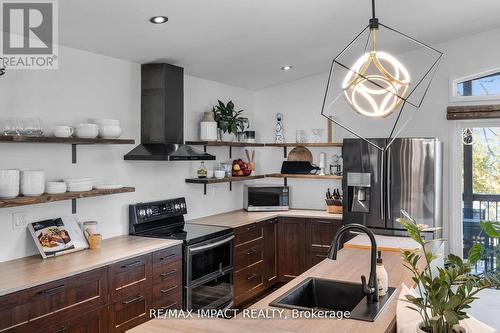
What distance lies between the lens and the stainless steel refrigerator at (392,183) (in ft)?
15.9

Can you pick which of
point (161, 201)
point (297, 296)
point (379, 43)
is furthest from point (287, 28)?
point (297, 296)

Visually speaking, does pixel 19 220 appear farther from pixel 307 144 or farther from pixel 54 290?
pixel 307 144

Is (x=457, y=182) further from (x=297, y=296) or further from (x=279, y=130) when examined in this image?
(x=297, y=296)

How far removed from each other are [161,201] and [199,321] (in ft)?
8.57

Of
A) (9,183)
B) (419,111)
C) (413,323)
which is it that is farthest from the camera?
(419,111)

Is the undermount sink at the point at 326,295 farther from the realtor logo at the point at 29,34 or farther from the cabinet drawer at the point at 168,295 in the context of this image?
the realtor logo at the point at 29,34

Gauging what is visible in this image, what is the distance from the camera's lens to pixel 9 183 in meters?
3.02

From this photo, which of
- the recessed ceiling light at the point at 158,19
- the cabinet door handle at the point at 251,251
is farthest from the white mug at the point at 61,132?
the cabinet door handle at the point at 251,251

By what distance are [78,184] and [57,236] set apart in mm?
408

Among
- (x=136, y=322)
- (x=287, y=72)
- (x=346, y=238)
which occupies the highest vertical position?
(x=287, y=72)

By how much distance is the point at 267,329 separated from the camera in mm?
1960

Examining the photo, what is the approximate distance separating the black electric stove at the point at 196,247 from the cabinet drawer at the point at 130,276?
0.45 m

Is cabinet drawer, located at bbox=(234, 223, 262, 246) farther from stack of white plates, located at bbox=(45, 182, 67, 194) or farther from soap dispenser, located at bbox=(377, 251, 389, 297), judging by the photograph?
soap dispenser, located at bbox=(377, 251, 389, 297)

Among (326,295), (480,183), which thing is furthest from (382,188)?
(326,295)
